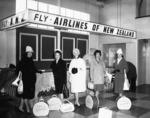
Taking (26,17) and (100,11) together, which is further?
(100,11)

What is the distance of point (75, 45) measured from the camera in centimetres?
1017

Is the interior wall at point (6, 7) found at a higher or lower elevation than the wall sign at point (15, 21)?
higher

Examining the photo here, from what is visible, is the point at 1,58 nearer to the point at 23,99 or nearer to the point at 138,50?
the point at 23,99

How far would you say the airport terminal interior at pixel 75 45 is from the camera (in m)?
4.52

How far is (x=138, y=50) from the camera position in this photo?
345 inches

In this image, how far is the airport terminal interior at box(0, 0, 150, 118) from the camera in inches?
178

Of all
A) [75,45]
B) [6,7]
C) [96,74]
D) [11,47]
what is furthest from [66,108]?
[75,45]

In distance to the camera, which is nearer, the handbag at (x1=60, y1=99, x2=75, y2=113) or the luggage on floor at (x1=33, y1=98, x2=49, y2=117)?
the luggage on floor at (x1=33, y1=98, x2=49, y2=117)

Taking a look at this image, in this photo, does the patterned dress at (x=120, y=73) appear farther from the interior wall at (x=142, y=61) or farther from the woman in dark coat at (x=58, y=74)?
the interior wall at (x=142, y=61)

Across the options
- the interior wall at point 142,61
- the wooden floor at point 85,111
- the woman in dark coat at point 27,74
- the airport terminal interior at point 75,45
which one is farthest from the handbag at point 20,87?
the interior wall at point 142,61

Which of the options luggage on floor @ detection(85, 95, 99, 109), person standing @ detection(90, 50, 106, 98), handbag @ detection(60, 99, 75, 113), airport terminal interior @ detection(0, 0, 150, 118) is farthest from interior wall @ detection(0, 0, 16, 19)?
luggage on floor @ detection(85, 95, 99, 109)

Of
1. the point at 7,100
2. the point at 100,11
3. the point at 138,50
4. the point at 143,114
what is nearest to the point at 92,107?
the point at 143,114

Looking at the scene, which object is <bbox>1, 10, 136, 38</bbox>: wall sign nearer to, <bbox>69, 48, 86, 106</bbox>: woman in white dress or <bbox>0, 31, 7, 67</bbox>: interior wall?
<bbox>69, 48, 86, 106</bbox>: woman in white dress

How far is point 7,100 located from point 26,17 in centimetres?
277
